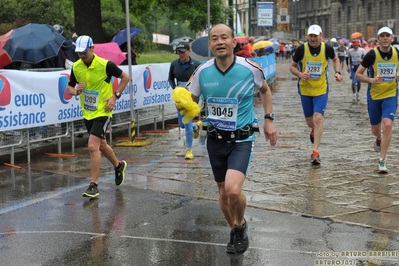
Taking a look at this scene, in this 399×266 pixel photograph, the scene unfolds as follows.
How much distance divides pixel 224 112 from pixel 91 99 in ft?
10.1

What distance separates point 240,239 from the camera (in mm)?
5953

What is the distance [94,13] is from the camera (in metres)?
16.3

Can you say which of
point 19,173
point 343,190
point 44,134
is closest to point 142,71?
point 44,134

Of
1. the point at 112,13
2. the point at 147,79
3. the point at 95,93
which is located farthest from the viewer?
the point at 112,13

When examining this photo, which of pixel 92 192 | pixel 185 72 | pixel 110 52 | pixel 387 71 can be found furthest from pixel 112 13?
pixel 92 192

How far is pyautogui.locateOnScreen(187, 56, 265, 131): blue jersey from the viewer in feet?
19.3

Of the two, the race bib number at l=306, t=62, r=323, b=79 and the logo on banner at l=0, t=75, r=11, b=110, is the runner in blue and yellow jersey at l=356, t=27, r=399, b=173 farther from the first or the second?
the logo on banner at l=0, t=75, r=11, b=110

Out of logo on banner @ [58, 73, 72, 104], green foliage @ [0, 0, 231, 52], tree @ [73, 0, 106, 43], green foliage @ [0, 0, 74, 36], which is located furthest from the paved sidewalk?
green foliage @ [0, 0, 74, 36]

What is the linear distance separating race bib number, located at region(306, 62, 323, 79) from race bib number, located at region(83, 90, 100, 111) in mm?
3368

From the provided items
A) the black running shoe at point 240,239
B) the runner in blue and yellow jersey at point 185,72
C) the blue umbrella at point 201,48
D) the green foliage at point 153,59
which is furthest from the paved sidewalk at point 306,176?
the green foliage at point 153,59

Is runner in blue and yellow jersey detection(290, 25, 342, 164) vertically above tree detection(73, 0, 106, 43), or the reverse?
tree detection(73, 0, 106, 43)

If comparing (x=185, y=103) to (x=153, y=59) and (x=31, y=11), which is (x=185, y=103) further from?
(x=153, y=59)

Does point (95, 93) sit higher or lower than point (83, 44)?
lower

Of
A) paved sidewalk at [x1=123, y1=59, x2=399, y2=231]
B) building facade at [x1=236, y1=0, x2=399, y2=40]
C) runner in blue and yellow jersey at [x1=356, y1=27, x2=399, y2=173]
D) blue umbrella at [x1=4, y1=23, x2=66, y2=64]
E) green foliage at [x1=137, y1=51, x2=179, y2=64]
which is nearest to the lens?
paved sidewalk at [x1=123, y1=59, x2=399, y2=231]
